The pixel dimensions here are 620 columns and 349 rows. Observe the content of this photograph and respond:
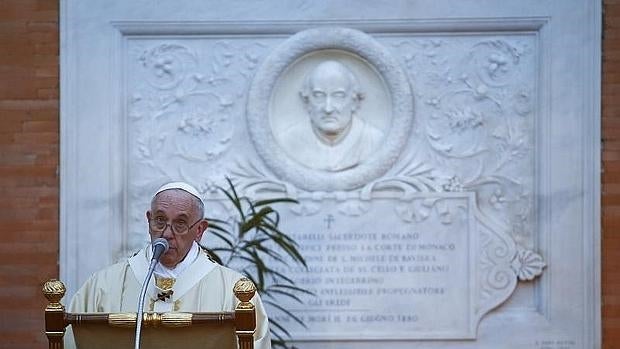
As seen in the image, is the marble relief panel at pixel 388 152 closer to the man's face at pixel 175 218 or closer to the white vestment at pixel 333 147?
the white vestment at pixel 333 147

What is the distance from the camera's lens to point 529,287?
674cm

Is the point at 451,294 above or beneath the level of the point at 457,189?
beneath

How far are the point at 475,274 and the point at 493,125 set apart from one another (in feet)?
2.64

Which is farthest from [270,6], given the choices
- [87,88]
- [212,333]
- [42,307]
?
[212,333]

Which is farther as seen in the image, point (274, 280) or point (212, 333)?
point (274, 280)

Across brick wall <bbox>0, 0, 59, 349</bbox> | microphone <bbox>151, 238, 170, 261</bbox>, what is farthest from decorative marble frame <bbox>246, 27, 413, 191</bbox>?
microphone <bbox>151, 238, 170, 261</bbox>

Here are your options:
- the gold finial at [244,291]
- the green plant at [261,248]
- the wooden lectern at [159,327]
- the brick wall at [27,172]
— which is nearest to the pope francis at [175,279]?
the wooden lectern at [159,327]

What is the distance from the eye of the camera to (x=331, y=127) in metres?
6.74

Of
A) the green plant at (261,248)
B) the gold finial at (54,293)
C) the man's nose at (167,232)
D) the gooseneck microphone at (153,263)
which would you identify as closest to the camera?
the gooseneck microphone at (153,263)

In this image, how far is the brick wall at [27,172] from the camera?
22.3 ft

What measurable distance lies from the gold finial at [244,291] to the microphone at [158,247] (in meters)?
0.27

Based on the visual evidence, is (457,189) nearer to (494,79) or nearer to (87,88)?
(494,79)

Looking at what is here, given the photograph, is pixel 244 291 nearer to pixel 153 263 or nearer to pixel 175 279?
pixel 153 263

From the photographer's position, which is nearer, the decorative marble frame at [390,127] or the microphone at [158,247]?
the microphone at [158,247]
